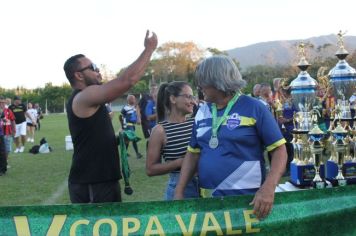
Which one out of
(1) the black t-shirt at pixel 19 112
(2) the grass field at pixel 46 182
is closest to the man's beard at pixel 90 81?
(2) the grass field at pixel 46 182

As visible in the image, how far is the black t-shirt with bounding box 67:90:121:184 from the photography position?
3.29 m

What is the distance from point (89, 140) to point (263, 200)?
1392mm

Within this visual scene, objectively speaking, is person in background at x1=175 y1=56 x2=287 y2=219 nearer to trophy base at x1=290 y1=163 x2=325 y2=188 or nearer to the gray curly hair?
the gray curly hair

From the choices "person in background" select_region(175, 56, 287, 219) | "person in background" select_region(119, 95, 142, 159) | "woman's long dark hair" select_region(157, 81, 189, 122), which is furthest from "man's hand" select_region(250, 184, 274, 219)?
"person in background" select_region(119, 95, 142, 159)

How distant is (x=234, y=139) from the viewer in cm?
259

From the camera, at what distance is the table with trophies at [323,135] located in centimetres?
352

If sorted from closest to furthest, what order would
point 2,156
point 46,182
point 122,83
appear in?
point 122,83
point 46,182
point 2,156

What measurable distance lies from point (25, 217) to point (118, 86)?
0.99 metres

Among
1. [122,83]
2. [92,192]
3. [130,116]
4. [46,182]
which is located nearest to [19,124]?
[130,116]

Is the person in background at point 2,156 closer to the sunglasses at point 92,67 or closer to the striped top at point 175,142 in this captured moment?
the sunglasses at point 92,67

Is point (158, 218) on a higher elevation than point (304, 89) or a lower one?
lower

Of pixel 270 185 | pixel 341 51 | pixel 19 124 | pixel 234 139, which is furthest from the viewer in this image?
pixel 19 124

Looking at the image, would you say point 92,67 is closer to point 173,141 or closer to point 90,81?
point 90,81

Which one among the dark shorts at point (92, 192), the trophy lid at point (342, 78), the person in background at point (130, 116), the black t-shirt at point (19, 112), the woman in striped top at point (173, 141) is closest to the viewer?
the dark shorts at point (92, 192)
